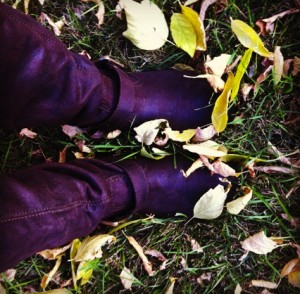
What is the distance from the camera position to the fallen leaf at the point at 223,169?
4.39 ft

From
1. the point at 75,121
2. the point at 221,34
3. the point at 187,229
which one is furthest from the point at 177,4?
the point at 187,229

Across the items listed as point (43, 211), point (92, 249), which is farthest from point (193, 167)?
point (43, 211)

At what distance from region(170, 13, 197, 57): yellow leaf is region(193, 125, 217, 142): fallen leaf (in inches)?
9.6

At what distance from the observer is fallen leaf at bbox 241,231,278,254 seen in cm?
133

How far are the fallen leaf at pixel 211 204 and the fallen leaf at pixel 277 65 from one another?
0.38 m

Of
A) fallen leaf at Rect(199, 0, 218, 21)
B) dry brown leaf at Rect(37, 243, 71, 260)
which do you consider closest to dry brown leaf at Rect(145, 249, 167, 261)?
dry brown leaf at Rect(37, 243, 71, 260)

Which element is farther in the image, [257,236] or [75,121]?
[257,236]

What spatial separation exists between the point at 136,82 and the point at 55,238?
1.78ft

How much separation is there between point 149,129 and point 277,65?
446 mm

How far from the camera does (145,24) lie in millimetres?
1354

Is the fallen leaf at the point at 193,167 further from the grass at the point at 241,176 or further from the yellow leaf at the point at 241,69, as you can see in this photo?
the yellow leaf at the point at 241,69

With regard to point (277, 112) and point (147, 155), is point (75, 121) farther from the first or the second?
point (277, 112)

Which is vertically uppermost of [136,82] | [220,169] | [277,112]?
[136,82]

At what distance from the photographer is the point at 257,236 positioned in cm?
135
